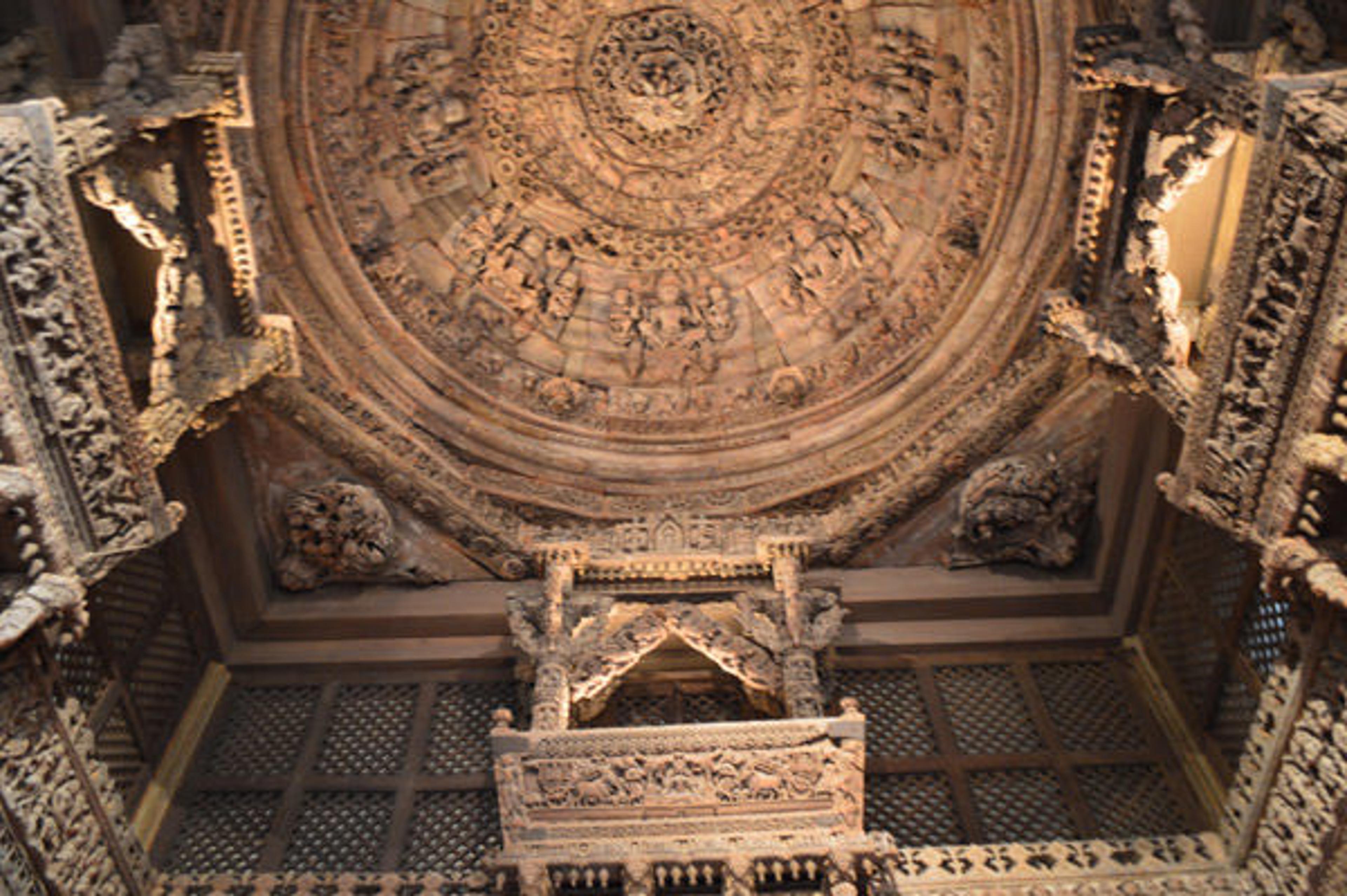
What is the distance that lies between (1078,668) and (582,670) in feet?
9.80

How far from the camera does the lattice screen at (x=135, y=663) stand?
21.0ft

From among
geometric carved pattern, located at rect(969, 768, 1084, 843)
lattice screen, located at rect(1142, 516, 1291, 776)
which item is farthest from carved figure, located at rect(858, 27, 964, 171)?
geometric carved pattern, located at rect(969, 768, 1084, 843)

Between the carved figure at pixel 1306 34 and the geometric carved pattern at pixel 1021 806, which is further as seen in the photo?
the geometric carved pattern at pixel 1021 806

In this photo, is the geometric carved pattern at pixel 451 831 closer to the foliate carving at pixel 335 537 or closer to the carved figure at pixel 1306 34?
the foliate carving at pixel 335 537

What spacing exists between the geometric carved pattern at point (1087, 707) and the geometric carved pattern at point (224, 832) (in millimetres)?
4407

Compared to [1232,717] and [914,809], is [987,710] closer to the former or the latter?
[914,809]

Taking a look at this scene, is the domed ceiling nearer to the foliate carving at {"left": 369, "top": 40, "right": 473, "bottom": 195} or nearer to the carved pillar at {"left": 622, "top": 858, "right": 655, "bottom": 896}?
the foliate carving at {"left": 369, "top": 40, "right": 473, "bottom": 195}

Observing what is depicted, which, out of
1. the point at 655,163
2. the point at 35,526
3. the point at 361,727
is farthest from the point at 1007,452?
the point at 35,526

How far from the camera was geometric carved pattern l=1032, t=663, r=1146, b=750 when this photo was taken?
700cm

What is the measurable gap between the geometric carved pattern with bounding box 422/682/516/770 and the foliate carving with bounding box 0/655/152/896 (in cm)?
177

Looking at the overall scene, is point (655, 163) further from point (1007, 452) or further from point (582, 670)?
point (582, 670)

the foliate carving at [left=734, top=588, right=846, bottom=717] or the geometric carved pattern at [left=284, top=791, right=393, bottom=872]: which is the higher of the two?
the foliate carving at [left=734, top=588, right=846, bottom=717]

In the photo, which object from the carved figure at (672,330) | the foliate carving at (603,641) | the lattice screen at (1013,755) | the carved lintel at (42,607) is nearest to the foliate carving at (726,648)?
the foliate carving at (603,641)

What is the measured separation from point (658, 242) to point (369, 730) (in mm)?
4040
